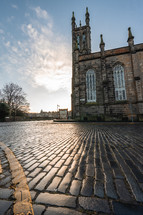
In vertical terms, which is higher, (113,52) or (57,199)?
(113,52)

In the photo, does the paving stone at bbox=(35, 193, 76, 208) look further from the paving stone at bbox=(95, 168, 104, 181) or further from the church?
the church

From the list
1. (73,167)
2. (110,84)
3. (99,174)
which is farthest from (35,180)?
(110,84)

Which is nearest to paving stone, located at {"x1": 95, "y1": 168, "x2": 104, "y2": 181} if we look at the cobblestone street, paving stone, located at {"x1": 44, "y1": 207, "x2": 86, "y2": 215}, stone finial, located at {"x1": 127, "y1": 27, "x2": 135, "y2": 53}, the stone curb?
the cobblestone street

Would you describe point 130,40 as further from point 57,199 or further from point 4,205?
point 4,205

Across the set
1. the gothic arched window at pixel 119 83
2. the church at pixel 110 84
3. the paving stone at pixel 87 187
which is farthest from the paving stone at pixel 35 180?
the gothic arched window at pixel 119 83

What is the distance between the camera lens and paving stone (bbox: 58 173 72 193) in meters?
1.17

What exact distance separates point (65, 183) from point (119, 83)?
56.9 ft

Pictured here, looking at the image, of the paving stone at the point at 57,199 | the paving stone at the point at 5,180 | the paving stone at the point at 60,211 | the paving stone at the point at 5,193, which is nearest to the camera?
the paving stone at the point at 60,211

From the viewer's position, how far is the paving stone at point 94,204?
89cm

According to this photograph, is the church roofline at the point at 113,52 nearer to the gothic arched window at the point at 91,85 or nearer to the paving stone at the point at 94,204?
the gothic arched window at the point at 91,85

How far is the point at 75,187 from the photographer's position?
1.21 meters

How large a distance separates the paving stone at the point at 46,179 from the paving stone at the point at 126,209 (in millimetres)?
878

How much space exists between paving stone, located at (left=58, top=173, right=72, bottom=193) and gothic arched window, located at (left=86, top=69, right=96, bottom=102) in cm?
1575

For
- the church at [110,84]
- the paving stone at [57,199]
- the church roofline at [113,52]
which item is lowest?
the paving stone at [57,199]
